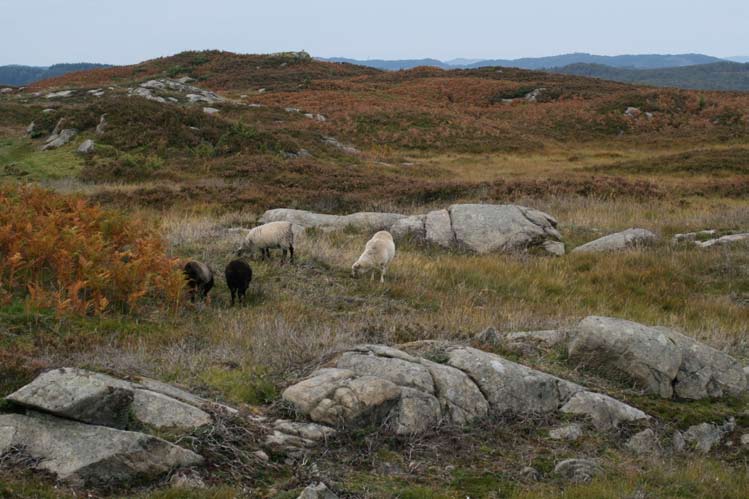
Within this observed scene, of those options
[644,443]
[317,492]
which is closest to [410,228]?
[644,443]

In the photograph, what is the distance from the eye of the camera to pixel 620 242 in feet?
53.8

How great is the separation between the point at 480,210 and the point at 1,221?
459 inches

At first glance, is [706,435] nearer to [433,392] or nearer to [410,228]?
[433,392]

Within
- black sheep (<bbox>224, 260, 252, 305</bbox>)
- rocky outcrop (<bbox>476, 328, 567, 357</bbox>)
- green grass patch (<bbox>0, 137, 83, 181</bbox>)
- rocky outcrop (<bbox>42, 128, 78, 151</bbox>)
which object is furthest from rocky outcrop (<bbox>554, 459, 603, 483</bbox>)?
rocky outcrop (<bbox>42, 128, 78, 151</bbox>)

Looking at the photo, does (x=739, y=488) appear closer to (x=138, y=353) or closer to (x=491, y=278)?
(x=138, y=353)

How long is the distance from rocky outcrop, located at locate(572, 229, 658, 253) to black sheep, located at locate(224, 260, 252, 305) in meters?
9.28

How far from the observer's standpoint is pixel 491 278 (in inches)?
540

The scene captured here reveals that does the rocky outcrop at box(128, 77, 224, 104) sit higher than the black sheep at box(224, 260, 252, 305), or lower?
higher

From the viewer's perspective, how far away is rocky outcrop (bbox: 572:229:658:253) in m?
16.2

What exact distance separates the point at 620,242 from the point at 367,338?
393 inches

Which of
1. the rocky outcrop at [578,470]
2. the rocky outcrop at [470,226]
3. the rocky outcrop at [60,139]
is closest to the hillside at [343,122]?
the rocky outcrop at [60,139]

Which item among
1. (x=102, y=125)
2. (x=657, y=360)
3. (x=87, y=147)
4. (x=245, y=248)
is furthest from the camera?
(x=102, y=125)

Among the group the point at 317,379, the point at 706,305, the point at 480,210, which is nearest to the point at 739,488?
the point at 317,379

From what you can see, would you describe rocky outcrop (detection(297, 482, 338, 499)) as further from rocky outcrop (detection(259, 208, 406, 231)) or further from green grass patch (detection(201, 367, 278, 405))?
rocky outcrop (detection(259, 208, 406, 231))
